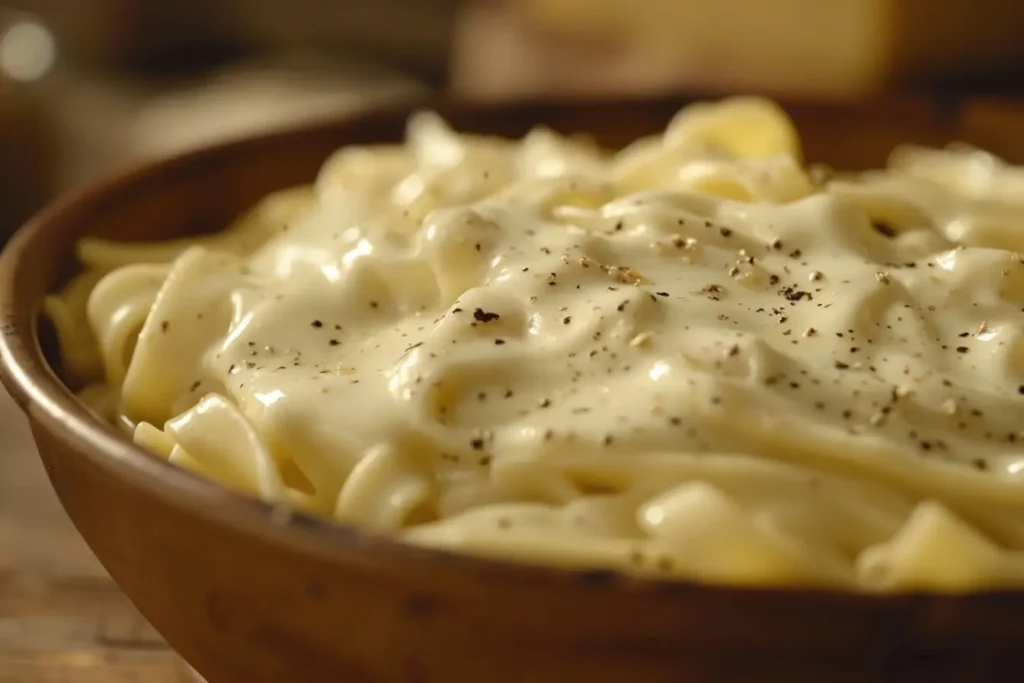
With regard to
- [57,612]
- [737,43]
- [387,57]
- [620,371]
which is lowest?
[57,612]

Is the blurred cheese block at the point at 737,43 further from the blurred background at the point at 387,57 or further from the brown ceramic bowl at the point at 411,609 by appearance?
the brown ceramic bowl at the point at 411,609

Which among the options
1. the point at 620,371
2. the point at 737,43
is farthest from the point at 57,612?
the point at 737,43

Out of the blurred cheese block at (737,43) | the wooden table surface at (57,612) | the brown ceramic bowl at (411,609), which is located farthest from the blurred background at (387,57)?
the brown ceramic bowl at (411,609)

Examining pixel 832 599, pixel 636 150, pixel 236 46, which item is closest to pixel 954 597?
pixel 832 599

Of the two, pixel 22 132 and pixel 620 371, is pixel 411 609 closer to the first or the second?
pixel 620 371

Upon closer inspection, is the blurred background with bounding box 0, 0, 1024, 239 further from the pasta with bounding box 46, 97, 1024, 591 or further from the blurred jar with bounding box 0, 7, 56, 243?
the pasta with bounding box 46, 97, 1024, 591

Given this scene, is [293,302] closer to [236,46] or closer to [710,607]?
[710,607]
